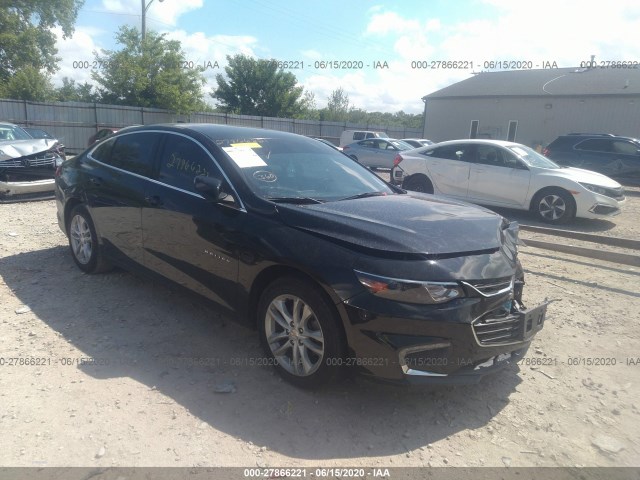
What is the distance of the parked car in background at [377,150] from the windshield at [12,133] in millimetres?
12467

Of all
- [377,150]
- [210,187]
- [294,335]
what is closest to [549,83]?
[377,150]

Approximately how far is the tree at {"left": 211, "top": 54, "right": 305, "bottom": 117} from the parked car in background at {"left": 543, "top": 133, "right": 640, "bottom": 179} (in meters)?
29.2

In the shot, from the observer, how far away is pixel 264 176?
3.85m

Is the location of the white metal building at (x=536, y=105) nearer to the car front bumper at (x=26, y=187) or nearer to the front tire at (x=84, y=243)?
the car front bumper at (x=26, y=187)

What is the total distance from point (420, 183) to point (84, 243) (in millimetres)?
7254

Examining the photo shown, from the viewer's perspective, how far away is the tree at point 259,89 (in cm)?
4091

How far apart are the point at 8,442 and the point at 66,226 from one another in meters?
3.32

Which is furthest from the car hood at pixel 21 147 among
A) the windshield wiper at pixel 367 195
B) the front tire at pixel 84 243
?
→ the windshield wiper at pixel 367 195

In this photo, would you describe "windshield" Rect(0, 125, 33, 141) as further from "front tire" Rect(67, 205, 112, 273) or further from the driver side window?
the driver side window

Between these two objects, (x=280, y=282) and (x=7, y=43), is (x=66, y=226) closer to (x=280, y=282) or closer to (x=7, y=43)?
(x=280, y=282)

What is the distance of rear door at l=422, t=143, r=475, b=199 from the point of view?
10078 mm

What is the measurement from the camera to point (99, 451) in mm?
2727

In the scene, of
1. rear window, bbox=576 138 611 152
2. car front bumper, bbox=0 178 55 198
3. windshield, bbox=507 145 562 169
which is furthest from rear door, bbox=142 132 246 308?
rear window, bbox=576 138 611 152

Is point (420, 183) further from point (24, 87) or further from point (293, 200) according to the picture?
point (24, 87)
